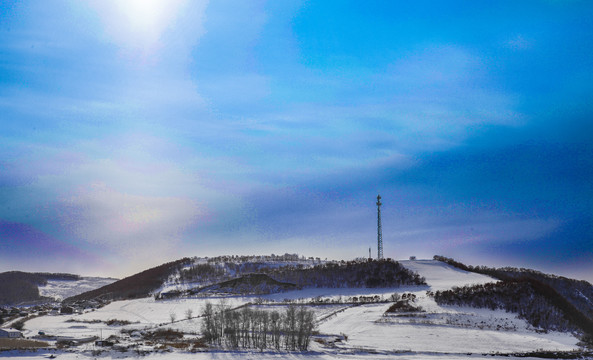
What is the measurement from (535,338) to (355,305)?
132ft

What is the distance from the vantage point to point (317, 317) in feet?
Result: 330

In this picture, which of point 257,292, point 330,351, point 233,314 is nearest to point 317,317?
point 233,314

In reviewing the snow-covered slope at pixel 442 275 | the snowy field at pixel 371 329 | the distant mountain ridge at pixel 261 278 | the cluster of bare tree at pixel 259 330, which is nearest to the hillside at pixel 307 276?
the distant mountain ridge at pixel 261 278

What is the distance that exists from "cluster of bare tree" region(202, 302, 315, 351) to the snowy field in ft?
9.26

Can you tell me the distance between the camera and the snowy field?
68.1m

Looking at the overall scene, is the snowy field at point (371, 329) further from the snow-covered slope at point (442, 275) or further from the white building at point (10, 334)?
the white building at point (10, 334)

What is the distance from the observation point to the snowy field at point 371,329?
6806 centimetres

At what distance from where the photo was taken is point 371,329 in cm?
8394

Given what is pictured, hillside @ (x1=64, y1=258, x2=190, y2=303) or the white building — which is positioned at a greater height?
hillside @ (x1=64, y1=258, x2=190, y2=303)

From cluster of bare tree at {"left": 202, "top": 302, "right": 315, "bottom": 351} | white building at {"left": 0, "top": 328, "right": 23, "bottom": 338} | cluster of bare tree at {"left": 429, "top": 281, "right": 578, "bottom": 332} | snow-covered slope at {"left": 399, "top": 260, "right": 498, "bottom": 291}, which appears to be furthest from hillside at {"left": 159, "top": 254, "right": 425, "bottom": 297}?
cluster of bare tree at {"left": 202, "top": 302, "right": 315, "bottom": 351}

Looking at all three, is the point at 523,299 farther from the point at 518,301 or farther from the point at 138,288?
the point at 138,288

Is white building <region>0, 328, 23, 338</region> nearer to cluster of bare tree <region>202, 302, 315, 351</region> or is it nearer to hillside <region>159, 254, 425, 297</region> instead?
cluster of bare tree <region>202, 302, 315, 351</region>

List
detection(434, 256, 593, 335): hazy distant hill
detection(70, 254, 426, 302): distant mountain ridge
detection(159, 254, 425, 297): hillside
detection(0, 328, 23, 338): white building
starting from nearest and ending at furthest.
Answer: detection(0, 328, 23, 338): white building, detection(434, 256, 593, 335): hazy distant hill, detection(159, 254, 425, 297): hillside, detection(70, 254, 426, 302): distant mountain ridge

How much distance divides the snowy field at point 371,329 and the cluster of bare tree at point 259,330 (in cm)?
282
